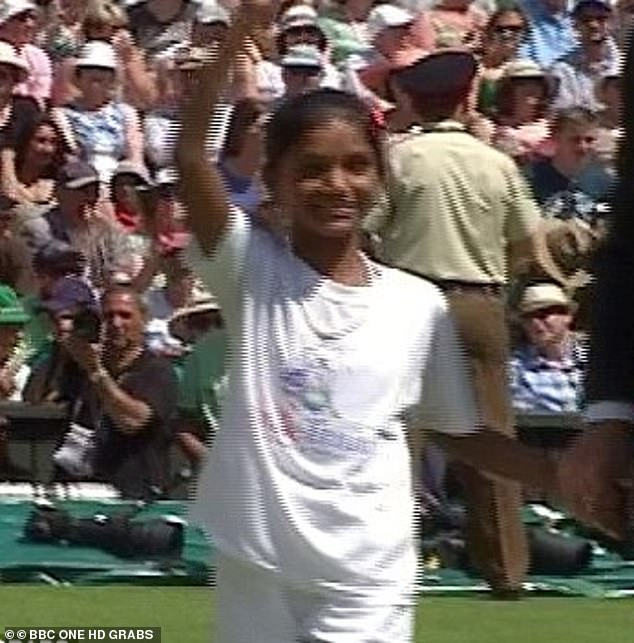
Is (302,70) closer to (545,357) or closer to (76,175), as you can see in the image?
(76,175)

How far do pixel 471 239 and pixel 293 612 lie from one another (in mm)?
3911

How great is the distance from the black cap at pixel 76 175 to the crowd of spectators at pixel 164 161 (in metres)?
0.01

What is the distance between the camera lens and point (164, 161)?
10.0 meters

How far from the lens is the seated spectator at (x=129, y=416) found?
26.8ft

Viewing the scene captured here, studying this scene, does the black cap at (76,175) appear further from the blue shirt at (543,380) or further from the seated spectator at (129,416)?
the blue shirt at (543,380)

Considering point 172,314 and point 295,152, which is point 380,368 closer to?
point 295,152

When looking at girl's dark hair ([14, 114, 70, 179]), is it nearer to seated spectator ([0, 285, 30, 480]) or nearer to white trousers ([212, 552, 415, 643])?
seated spectator ([0, 285, 30, 480])

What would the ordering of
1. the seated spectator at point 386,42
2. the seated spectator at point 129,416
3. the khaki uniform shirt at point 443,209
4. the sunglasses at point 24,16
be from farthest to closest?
1. the sunglasses at point 24,16
2. the seated spectator at point 386,42
3. the seated spectator at point 129,416
4. the khaki uniform shirt at point 443,209

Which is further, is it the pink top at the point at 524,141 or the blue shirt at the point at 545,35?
the blue shirt at the point at 545,35

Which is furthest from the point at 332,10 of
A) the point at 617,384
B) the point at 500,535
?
the point at 617,384

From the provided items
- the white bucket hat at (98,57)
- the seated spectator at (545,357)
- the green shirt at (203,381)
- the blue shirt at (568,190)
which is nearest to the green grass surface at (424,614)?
the green shirt at (203,381)

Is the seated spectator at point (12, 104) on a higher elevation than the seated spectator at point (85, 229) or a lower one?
higher

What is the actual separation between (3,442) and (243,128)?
215 centimetres

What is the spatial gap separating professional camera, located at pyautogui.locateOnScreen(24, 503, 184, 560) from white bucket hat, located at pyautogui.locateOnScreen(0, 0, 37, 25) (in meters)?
4.17
